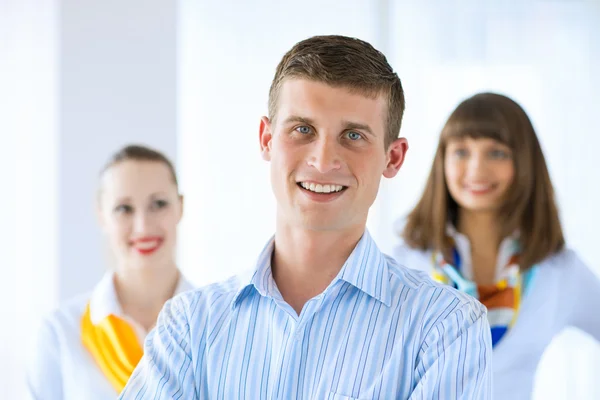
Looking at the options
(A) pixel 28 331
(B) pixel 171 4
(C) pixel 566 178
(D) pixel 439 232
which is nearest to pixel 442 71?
(C) pixel 566 178

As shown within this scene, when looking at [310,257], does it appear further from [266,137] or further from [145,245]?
[145,245]

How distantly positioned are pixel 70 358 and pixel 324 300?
112 cm

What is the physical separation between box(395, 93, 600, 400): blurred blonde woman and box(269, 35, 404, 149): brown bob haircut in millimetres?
1054

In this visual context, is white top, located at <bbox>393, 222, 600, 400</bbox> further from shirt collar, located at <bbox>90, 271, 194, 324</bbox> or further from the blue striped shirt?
the blue striped shirt

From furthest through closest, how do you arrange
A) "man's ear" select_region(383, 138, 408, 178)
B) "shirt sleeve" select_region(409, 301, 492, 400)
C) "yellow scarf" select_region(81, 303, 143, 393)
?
1. "yellow scarf" select_region(81, 303, 143, 393)
2. "man's ear" select_region(383, 138, 408, 178)
3. "shirt sleeve" select_region(409, 301, 492, 400)

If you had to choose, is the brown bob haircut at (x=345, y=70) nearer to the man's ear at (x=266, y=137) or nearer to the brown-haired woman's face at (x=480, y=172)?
the man's ear at (x=266, y=137)

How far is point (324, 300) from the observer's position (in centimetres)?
152

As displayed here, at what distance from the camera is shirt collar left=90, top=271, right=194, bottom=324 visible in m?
2.41

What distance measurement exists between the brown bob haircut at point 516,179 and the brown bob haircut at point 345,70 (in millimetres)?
1047

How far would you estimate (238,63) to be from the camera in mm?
4441

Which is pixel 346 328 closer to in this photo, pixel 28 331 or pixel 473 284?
pixel 473 284

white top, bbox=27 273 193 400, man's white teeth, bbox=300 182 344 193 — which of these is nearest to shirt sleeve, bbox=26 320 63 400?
white top, bbox=27 273 193 400

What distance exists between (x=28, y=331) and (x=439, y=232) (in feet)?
7.54

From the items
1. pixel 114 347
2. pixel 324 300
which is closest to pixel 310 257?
pixel 324 300
